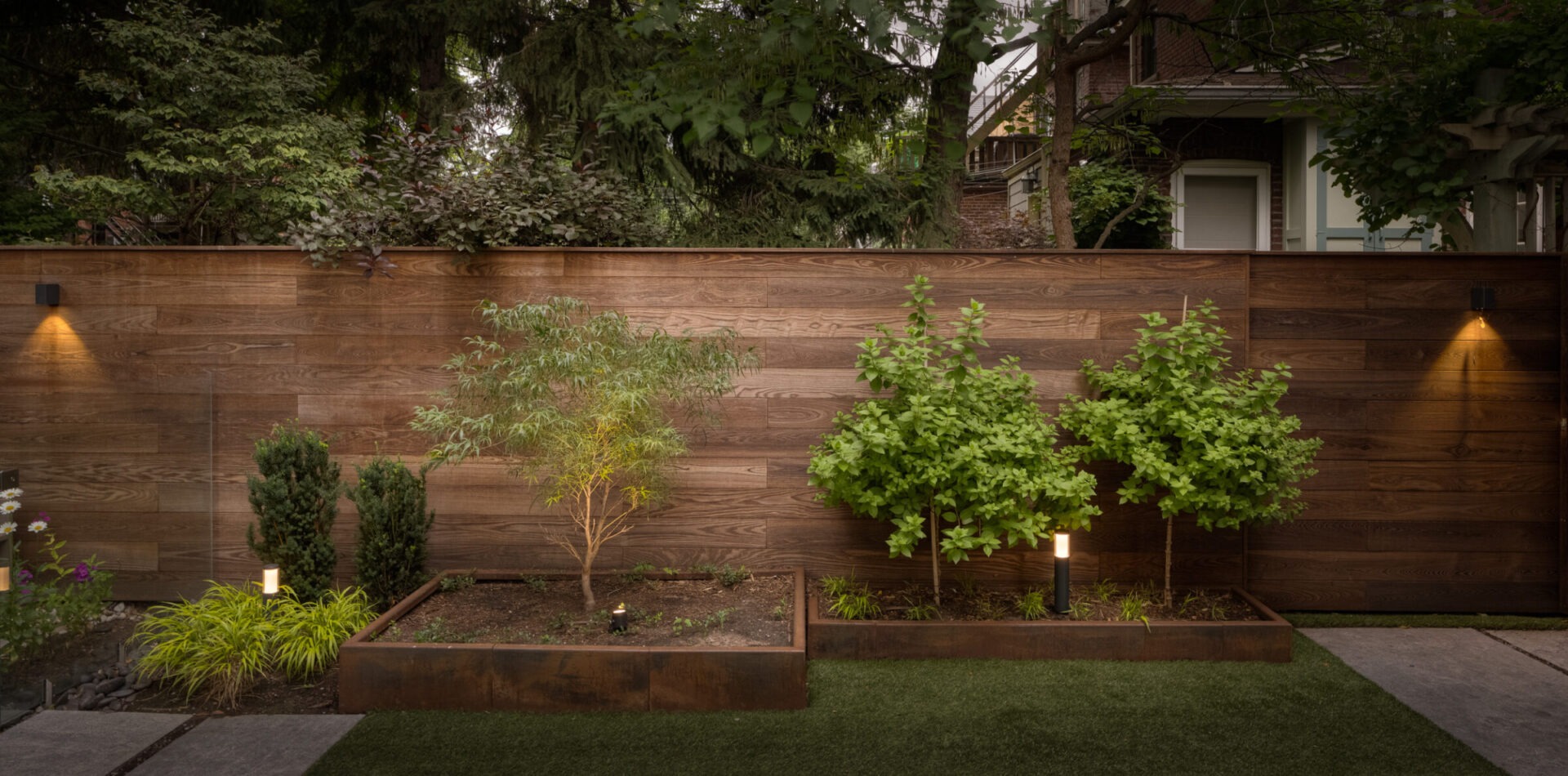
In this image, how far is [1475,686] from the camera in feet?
12.1

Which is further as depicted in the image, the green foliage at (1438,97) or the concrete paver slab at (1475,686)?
the green foliage at (1438,97)

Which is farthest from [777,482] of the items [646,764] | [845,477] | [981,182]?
[981,182]

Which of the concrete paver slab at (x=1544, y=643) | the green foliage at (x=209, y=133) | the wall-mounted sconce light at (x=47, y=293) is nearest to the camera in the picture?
the concrete paver slab at (x=1544, y=643)

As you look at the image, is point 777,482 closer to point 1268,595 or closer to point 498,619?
point 498,619

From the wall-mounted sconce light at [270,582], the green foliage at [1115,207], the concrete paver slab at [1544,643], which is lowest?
the concrete paver slab at [1544,643]

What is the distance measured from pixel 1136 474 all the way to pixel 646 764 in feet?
8.15

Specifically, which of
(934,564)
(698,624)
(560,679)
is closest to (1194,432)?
(934,564)

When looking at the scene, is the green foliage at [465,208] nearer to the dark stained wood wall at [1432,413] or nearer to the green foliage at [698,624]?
the green foliage at [698,624]

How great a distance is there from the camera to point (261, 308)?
15.3ft

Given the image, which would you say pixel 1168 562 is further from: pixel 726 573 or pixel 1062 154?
pixel 1062 154

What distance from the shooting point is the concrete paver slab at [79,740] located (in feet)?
9.93

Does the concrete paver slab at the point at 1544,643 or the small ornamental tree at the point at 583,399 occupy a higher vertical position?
the small ornamental tree at the point at 583,399

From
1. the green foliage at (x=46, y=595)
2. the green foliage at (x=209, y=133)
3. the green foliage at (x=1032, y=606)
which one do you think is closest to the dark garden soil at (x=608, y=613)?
the green foliage at (x=1032, y=606)

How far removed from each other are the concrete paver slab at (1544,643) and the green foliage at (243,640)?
17.7ft
